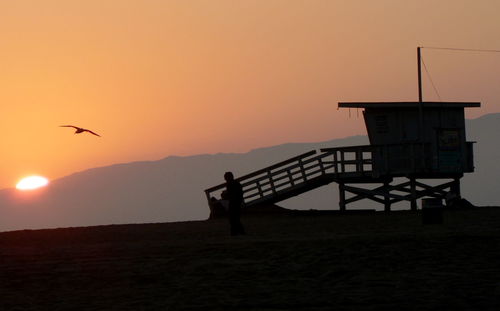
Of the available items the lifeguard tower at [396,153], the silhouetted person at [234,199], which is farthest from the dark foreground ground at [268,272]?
the lifeguard tower at [396,153]

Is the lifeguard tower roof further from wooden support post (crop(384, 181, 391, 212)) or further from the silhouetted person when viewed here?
the silhouetted person

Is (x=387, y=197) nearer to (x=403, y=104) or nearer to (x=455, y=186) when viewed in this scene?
(x=455, y=186)

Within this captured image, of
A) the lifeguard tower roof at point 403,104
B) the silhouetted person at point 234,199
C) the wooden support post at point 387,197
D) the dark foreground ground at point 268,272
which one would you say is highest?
the lifeguard tower roof at point 403,104

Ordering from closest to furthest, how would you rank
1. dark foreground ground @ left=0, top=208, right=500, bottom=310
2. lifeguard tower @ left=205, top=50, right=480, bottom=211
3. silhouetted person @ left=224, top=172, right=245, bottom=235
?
dark foreground ground @ left=0, top=208, right=500, bottom=310, silhouetted person @ left=224, top=172, right=245, bottom=235, lifeguard tower @ left=205, top=50, right=480, bottom=211

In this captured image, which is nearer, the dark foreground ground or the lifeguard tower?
the dark foreground ground

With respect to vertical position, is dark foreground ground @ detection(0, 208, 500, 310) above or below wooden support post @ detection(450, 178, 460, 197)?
below

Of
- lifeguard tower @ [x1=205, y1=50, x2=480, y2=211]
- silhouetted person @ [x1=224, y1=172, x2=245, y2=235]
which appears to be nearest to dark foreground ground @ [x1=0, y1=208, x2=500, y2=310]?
silhouetted person @ [x1=224, y1=172, x2=245, y2=235]

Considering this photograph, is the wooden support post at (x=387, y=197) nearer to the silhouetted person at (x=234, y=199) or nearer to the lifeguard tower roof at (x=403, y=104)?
the lifeguard tower roof at (x=403, y=104)

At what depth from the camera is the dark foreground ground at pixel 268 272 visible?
1544 cm

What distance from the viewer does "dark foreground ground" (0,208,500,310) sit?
50.6 feet

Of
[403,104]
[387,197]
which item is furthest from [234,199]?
[387,197]

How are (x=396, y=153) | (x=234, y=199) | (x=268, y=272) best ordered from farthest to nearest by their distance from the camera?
1. (x=396, y=153)
2. (x=234, y=199)
3. (x=268, y=272)

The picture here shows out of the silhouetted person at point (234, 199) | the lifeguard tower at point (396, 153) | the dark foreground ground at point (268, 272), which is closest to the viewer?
the dark foreground ground at point (268, 272)

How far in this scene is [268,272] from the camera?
60.2ft
